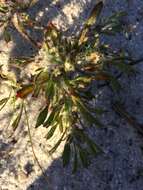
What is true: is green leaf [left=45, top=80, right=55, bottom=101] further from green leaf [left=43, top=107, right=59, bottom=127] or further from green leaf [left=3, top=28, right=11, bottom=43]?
green leaf [left=3, top=28, right=11, bottom=43]

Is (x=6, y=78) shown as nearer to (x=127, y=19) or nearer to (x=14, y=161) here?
(x=14, y=161)

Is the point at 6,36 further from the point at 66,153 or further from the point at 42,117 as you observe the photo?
the point at 66,153

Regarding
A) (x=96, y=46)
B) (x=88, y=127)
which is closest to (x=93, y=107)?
(x=88, y=127)

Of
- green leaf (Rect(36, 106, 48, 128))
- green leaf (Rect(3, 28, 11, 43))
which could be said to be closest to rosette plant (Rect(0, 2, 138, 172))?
green leaf (Rect(36, 106, 48, 128))

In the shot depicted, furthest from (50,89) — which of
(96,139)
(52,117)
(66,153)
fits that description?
(96,139)

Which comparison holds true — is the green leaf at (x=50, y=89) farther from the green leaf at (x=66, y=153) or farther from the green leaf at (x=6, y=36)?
the green leaf at (x=6, y=36)

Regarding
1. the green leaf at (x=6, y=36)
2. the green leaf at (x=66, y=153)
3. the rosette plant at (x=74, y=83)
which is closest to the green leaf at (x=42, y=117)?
the rosette plant at (x=74, y=83)
